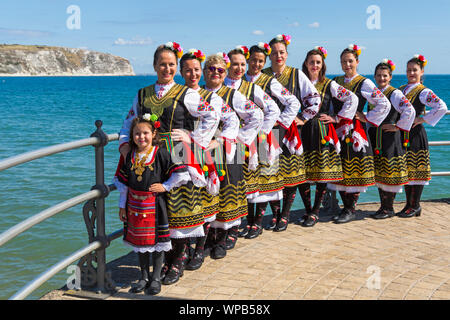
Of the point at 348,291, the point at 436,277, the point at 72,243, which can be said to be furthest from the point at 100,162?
the point at 72,243

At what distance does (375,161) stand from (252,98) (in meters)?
1.94

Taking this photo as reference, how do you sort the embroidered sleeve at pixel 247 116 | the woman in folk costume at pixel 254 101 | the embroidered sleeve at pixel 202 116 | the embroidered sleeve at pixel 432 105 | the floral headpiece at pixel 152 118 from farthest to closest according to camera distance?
the embroidered sleeve at pixel 432 105, the woman in folk costume at pixel 254 101, the embroidered sleeve at pixel 247 116, the embroidered sleeve at pixel 202 116, the floral headpiece at pixel 152 118

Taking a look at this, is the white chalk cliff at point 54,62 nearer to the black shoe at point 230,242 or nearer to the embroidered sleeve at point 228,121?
the black shoe at point 230,242

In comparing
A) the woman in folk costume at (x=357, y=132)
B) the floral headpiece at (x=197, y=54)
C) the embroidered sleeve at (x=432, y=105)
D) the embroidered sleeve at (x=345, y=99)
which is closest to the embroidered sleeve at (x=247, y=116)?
the floral headpiece at (x=197, y=54)

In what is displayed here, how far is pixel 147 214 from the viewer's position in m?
3.85

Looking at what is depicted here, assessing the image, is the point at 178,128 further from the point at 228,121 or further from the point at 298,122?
the point at 298,122

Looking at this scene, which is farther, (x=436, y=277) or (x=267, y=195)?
(x=267, y=195)

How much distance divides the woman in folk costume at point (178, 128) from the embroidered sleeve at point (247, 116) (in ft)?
1.78

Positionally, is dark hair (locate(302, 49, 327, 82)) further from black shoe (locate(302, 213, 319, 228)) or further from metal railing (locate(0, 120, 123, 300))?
metal railing (locate(0, 120, 123, 300))

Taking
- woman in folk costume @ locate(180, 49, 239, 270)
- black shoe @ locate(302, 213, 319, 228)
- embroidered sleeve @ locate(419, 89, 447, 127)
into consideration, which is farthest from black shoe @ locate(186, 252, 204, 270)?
embroidered sleeve @ locate(419, 89, 447, 127)

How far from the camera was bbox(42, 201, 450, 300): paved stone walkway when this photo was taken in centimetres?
394

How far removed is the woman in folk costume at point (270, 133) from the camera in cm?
518

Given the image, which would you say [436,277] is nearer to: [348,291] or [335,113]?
[348,291]

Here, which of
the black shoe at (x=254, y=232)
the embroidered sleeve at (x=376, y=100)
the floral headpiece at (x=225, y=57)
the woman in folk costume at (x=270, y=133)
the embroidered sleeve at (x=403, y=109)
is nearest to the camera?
the floral headpiece at (x=225, y=57)
